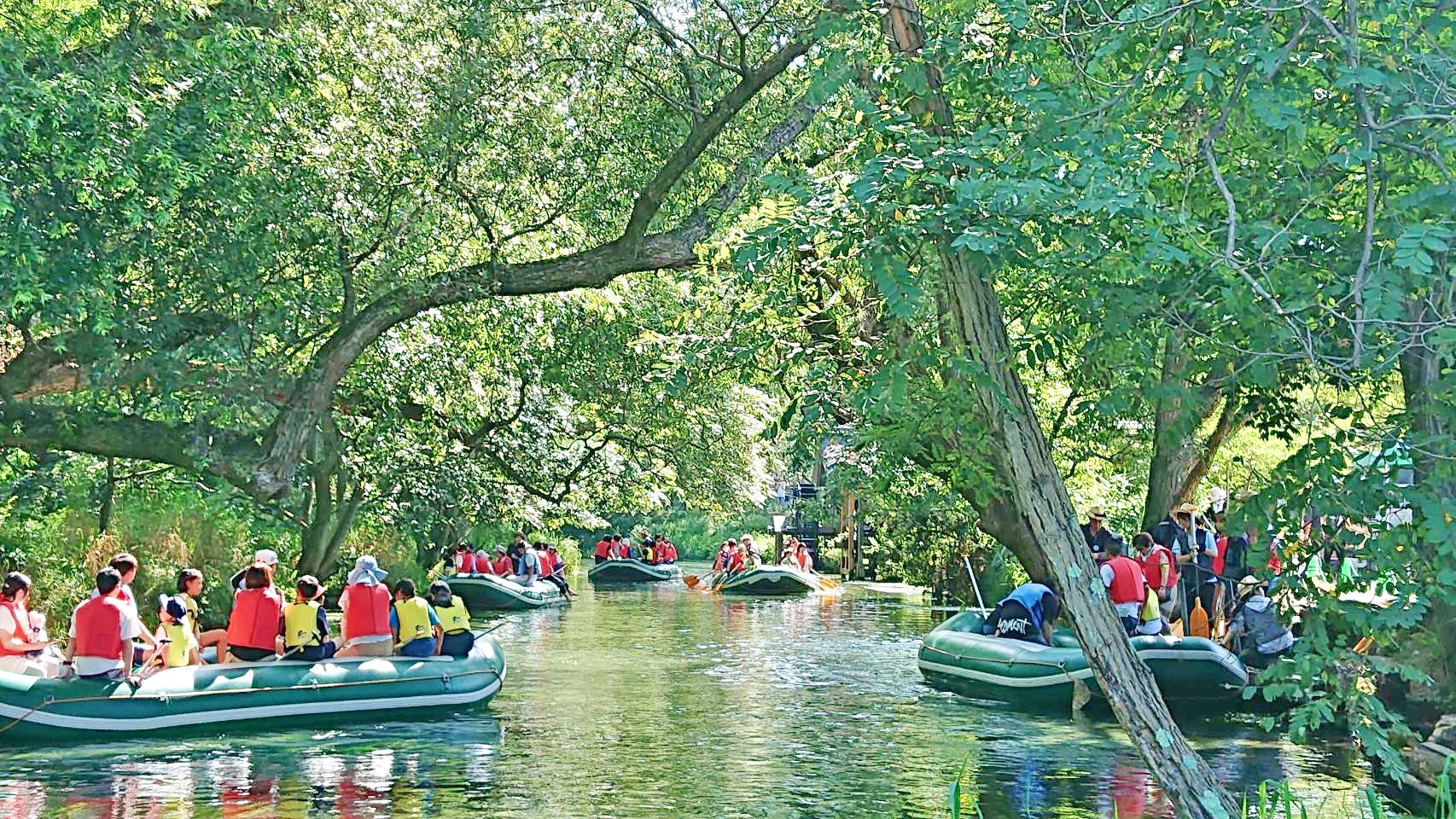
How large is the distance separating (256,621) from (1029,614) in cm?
851

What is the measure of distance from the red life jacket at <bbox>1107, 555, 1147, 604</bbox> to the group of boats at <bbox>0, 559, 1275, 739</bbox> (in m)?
0.52

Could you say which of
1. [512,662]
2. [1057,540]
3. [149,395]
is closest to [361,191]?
[149,395]

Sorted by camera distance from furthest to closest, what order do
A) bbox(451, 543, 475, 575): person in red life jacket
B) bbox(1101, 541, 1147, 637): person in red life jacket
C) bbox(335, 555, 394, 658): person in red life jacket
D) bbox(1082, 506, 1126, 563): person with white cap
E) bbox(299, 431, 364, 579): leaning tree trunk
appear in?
1. bbox(451, 543, 475, 575): person in red life jacket
2. bbox(299, 431, 364, 579): leaning tree trunk
3. bbox(1082, 506, 1126, 563): person with white cap
4. bbox(335, 555, 394, 658): person in red life jacket
5. bbox(1101, 541, 1147, 637): person in red life jacket

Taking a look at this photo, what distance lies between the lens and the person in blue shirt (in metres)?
17.9

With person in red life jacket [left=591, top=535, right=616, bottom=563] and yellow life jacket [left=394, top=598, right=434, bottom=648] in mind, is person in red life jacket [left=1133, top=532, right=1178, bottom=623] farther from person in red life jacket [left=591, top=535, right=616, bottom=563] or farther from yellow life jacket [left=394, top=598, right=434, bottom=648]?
person in red life jacket [left=591, top=535, right=616, bottom=563]

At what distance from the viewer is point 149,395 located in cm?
1505

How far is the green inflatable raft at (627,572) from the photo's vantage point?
4738 cm

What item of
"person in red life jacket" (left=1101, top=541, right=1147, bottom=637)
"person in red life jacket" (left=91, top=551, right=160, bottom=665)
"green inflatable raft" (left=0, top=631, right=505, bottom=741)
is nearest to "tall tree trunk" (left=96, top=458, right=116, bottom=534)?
"green inflatable raft" (left=0, top=631, right=505, bottom=741)

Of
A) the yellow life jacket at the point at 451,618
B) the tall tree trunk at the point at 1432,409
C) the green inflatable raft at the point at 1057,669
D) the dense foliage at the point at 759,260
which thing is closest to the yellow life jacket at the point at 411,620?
the yellow life jacket at the point at 451,618

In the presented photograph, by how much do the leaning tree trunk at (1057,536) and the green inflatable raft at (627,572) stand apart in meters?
40.3

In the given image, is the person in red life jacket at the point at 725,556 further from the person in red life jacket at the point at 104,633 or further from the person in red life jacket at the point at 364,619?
the person in red life jacket at the point at 104,633

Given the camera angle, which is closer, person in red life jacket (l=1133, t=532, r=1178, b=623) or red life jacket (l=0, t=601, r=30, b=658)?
red life jacket (l=0, t=601, r=30, b=658)

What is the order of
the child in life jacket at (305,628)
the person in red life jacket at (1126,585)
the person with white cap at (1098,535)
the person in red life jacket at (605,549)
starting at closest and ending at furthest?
1. the child in life jacket at (305,628)
2. the person in red life jacket at (1126,585)
3. the person with white cap at (1098,535)
4. the person in red life jacket at (605,549)

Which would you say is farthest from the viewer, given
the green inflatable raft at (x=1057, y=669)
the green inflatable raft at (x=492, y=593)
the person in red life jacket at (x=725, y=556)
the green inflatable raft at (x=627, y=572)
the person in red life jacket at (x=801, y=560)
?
the green inflatable raft at (x=627, y=572)
